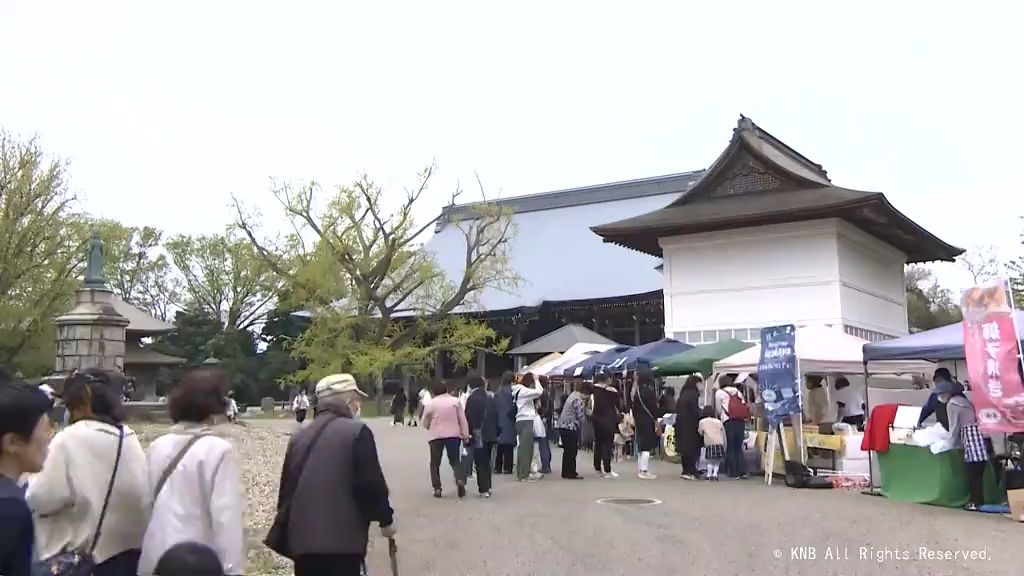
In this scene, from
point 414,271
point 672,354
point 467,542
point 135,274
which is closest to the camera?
point 467,542

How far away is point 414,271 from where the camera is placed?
36656 mm

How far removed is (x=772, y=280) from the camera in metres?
23.4

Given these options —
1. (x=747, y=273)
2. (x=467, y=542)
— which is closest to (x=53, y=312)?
(x=747, y=273)

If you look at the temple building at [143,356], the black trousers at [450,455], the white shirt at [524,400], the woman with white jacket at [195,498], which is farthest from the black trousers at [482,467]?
the temple building at [143,356]

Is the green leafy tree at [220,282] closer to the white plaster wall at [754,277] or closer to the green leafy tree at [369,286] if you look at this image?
the green leafy tree at [369,286]

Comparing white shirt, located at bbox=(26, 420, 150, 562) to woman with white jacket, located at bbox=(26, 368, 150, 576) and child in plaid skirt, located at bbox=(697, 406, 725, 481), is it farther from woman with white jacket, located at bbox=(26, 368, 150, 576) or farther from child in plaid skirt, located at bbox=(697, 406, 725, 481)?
child in plaid skirt, located at bbox=(697, 406, 725, 481)

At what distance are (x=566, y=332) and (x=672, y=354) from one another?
9893mm

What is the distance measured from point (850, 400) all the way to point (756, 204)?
7.92m

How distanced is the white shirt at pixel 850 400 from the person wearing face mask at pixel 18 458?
15913mm

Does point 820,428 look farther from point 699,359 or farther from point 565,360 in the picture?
point 565,360

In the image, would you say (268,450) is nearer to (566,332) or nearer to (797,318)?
(566,332)

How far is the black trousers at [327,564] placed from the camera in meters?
4.17

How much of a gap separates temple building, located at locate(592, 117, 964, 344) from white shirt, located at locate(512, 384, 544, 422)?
11750mm

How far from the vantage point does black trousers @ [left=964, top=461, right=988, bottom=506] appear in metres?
10.1
